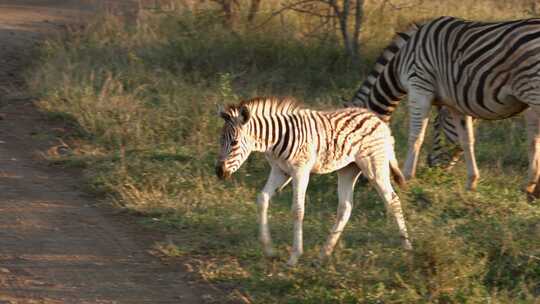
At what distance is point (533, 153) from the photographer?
773 cm

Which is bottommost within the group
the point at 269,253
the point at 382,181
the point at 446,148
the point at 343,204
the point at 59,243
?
the point at 59,243

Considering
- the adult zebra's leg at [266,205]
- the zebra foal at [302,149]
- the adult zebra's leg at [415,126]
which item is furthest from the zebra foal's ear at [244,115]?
the adult zebra's leg at [415,126]

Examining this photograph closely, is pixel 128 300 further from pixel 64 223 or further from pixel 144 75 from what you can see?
pixel 144 75

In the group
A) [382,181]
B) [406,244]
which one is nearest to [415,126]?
[382,181]

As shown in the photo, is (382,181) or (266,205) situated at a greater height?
(382,181)

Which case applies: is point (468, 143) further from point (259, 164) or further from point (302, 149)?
point (302, 149)

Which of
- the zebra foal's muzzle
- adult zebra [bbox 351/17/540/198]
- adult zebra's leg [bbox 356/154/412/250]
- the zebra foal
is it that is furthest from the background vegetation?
the zebra foal's muzzle

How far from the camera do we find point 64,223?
6906mm

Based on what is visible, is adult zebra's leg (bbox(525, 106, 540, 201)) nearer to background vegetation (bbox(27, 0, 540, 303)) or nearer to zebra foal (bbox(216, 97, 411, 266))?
background vegetation (bbox(27, 0, 540, 303))

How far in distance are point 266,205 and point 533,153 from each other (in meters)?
2.86

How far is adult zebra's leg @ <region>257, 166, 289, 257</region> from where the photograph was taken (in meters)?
6.08

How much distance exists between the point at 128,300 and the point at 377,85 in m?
3.89

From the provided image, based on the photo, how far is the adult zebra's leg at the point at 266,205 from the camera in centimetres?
608

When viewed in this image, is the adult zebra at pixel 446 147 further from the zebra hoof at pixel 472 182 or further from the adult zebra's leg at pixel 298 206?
the adult zebra's leg at pixel 298 206
